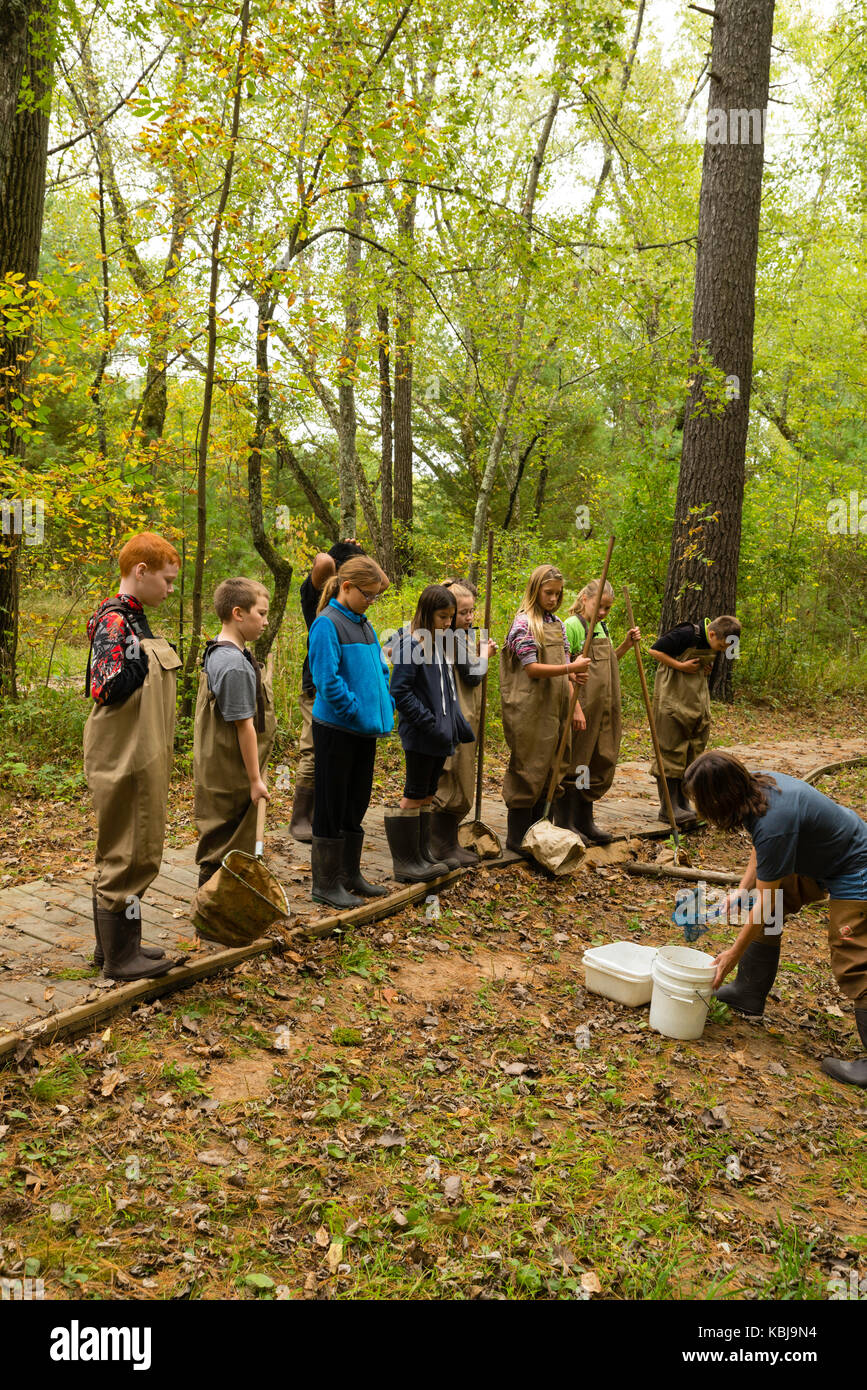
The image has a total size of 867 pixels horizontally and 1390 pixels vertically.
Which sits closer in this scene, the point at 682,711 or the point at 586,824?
the point at 586,824

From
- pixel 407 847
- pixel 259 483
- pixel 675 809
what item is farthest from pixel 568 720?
pixel 259 483

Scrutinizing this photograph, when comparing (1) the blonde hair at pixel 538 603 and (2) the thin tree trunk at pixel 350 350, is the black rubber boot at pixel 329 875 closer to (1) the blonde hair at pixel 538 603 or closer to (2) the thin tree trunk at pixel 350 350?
(1) the blonde hair at pixel 538 603

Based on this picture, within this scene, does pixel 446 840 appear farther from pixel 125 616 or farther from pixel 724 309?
pixel 724 309

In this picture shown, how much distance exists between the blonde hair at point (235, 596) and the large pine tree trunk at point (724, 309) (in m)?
8.07

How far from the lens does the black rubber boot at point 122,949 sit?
413 centimetres

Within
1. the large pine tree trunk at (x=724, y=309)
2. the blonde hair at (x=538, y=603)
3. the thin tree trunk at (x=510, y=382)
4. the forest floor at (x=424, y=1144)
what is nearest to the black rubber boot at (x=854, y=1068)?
the forest floor at (x=424, y=1144)

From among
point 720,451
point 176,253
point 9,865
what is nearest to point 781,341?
point 720,451

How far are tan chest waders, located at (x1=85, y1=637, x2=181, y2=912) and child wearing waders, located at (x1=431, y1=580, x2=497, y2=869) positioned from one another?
2.48 m

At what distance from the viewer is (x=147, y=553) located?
398cm

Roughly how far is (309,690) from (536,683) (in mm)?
1685

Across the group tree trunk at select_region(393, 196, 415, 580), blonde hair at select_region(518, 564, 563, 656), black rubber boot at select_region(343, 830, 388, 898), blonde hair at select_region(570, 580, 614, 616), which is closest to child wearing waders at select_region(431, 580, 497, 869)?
blonde hair at select_region(518, 564, 563, 656)

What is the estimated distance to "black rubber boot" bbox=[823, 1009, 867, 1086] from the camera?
4309 millimetres

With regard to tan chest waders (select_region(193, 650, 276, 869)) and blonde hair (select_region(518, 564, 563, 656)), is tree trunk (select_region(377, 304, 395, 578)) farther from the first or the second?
tan chest waders (select_region(193, 650, 276, 869))

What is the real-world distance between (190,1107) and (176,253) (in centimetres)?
1137
